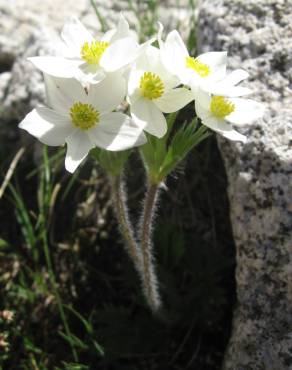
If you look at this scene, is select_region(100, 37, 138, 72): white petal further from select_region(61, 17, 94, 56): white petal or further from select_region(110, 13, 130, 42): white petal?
select_region(61, 17, 94, 56): white petal

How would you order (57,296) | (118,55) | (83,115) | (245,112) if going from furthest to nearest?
(57,296) → (245,112) → (83,115) → (118,55)

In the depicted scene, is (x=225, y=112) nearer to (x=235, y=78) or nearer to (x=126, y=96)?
(x=235, y=78)

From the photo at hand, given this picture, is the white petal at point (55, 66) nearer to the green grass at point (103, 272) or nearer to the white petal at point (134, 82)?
the white petal at point (134, 82)

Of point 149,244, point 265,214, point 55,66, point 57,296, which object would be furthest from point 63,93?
point 57,296

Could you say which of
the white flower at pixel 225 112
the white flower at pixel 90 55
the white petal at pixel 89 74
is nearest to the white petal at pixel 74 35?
the white flower at pixel 90 55

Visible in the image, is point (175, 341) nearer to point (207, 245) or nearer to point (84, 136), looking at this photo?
point (207, 245)
